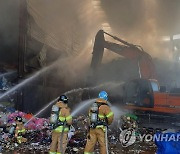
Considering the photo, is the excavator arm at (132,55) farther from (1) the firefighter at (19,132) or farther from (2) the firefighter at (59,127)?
(2) the firefighter at (59,127)

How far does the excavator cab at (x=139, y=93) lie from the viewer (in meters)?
9.73

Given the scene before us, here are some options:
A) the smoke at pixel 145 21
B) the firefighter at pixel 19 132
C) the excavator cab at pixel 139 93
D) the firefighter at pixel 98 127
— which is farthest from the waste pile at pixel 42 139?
the smoke at pixel 145 21

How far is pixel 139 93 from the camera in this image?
32.7 ft

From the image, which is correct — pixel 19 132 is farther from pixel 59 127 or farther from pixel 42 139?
pixel 59 127

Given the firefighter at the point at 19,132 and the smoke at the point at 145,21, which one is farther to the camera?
the smoke at the point at 145,21

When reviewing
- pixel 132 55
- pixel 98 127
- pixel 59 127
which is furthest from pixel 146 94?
pixel 59 127

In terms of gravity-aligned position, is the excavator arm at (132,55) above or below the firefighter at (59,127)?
above

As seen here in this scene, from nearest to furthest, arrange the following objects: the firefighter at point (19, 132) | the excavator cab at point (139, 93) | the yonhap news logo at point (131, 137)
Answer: the firefighter at point (19, 132)
the yonhap news logo at point (131, 137)
the excavator cab at point (139, 93)

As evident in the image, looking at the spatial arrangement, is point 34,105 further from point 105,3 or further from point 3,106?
point 105,3

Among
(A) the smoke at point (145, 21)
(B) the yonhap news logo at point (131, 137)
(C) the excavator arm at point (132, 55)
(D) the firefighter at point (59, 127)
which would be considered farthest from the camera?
(A) the smoke at point (145, 21)

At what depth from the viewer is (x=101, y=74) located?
13.3 meters

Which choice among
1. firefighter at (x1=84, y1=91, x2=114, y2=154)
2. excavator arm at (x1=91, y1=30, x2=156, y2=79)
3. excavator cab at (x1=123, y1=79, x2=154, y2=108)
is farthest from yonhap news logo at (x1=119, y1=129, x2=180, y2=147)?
excavator arm at (x1=91, y1=30, x2=156, y2=79)

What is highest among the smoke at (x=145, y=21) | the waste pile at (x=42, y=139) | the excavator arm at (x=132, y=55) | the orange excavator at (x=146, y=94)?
the smoke at (x=145, y=21)

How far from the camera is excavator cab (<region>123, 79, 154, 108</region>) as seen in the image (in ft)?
31.9
